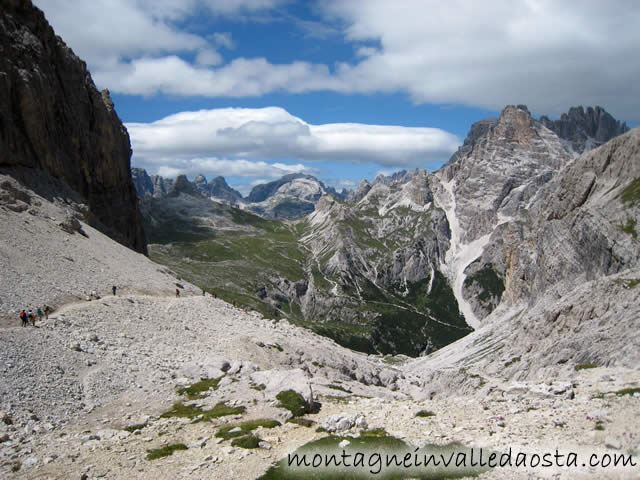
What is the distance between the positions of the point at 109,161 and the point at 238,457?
4505 inches

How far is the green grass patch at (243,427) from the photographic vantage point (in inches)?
1081

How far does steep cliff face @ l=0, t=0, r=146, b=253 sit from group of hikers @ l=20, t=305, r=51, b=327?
51290 millimetres

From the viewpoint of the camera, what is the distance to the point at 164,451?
25.7 metres

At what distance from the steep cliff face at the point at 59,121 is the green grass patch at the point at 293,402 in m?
78.9

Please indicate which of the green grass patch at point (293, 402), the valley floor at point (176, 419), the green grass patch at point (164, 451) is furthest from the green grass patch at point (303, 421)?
the green grass patch at point (164, 451)

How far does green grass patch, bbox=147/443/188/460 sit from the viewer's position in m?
25.2

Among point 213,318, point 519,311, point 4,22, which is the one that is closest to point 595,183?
point 519,311

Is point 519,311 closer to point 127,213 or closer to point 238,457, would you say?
point 127,213

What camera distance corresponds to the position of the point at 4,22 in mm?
90500

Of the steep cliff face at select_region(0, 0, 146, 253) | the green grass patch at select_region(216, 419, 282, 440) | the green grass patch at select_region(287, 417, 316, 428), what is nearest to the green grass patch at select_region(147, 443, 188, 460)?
the green grass patch at select_region(216, 419, 282, 440)

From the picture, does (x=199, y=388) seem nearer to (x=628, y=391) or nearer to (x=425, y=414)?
(x=425, y=414)

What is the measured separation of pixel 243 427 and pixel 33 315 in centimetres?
2870

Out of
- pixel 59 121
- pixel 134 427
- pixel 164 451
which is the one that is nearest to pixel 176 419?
pixel 134 427

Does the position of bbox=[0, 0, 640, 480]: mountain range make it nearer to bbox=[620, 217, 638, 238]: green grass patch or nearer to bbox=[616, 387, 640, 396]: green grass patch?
bbox=[616, 387, 640, 396]: green grass patch
